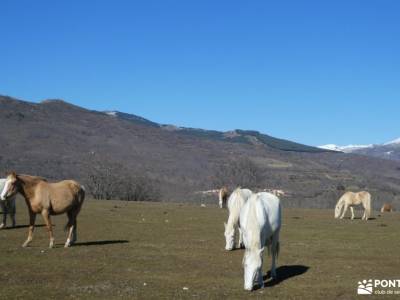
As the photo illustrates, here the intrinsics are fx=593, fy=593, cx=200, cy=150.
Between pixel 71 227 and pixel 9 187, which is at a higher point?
pixel 9 187

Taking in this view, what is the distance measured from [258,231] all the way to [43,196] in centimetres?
759

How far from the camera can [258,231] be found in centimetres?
1234

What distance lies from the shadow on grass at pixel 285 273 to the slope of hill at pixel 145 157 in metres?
48.3

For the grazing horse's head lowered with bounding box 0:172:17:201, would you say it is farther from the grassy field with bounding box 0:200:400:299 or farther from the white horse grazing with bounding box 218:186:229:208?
the white horse grazing with bounding box 218:186:229:208

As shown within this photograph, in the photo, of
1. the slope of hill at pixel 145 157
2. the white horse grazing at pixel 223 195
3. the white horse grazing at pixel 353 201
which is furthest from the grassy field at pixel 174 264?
the slope of hill at pixel 145 157

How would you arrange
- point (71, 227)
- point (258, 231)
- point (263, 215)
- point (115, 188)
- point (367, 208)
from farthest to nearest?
point (115, 188)
point (367, 208)
point (71, 227)
point (263, 215)
point (258, 231)

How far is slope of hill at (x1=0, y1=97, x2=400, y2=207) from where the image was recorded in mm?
87625

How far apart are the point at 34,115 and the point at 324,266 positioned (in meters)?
127

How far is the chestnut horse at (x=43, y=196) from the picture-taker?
17.0m

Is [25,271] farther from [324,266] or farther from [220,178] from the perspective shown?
[220,178]

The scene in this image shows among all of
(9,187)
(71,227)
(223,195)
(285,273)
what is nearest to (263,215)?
(285,273)

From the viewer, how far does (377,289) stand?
12148 mm

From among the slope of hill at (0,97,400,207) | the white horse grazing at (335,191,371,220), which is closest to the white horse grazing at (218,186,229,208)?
the white horse grazing at (335,191,371,220)

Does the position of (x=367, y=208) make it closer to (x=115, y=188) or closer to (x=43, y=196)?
(x=43, y=196)
